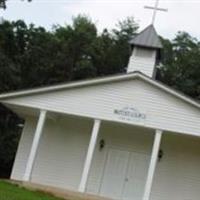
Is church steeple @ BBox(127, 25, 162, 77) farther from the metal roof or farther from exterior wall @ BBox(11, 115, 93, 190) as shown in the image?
exterior wall @ BBox(11, 115, 93, 190)

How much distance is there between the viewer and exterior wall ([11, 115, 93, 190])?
2131 cm

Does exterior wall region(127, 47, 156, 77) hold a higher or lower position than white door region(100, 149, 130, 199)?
higher

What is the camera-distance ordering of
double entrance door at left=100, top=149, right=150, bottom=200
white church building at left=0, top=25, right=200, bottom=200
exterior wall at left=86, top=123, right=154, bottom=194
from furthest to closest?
exterior wall at left=86, top=123, right=154, bottom=194 < double entrance door at left=100, top=149, right=150, bottom=200 < white church building at left=0, top=25, right=200, bottom=200

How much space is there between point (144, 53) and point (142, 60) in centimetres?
35

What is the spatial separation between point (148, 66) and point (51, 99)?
4797 millimetres

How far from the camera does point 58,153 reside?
2156 centimetres

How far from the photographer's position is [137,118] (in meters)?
19.1

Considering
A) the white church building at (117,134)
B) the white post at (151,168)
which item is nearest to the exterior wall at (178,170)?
the white church building at (117,134)

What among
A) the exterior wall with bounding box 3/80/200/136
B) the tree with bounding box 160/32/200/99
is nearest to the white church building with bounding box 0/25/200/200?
the exterior wall with bounding box 3/80/200/136

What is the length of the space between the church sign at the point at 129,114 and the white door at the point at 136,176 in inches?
103

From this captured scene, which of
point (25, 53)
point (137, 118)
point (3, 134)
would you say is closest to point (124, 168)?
point (137, 118)

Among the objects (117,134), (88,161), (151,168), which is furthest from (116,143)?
(151,168)

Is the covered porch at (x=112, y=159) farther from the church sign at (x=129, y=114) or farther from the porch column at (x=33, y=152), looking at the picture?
the church sign at (x=129, y=114)

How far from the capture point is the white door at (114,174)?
830 inches
